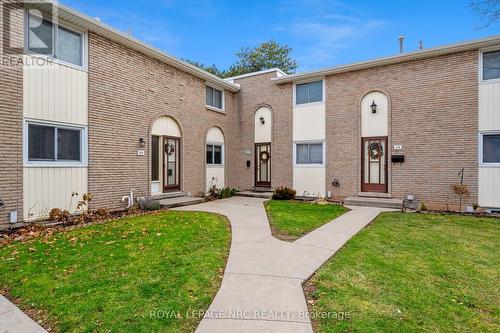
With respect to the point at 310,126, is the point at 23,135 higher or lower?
lower

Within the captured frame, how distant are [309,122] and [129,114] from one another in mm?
7262

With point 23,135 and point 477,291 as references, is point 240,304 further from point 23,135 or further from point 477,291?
point 23,135

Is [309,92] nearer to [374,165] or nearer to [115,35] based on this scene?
[374,165]

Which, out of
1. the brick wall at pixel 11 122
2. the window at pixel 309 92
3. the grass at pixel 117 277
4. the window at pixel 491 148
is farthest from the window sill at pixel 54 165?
the window at pixel 491 148

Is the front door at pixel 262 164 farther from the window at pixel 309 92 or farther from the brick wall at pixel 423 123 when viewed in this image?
the brick wall at pixel 423 123

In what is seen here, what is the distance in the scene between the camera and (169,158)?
10969 millimetres

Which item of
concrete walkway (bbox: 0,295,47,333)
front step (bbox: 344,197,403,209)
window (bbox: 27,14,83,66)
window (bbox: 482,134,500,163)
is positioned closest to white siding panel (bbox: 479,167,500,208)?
window (bbox: 482,134,500,163)

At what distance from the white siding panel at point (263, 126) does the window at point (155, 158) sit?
5.09m

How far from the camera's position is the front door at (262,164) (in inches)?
539

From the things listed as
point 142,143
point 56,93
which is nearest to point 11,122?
point 56,93

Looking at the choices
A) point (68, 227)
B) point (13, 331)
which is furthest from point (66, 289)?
point (68, 227)

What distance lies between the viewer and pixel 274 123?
526 inches

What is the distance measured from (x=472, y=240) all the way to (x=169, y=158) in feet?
30.9

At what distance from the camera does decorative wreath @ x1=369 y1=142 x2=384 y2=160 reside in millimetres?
11062
